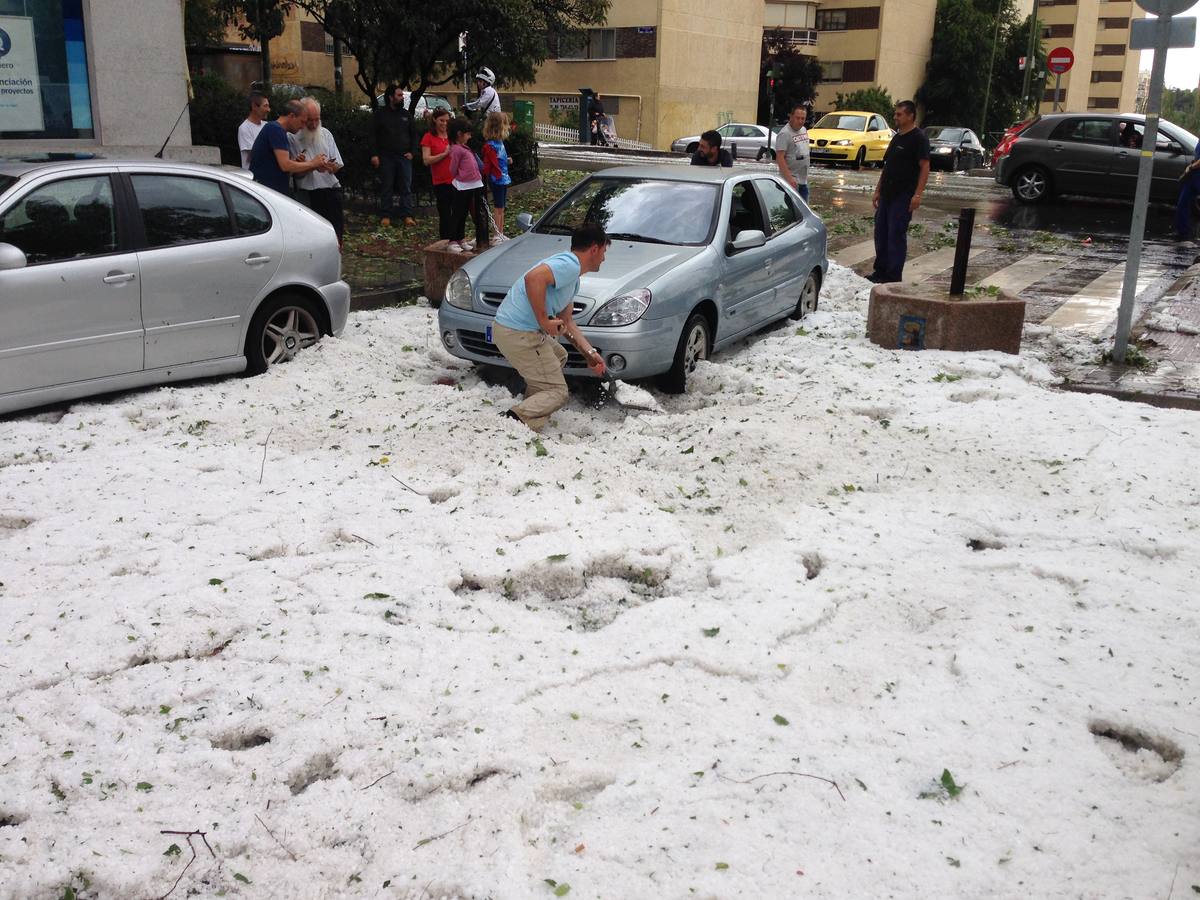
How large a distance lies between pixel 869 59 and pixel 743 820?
64.6 m

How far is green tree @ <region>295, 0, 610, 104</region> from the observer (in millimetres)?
16906

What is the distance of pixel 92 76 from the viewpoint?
12.8 metres

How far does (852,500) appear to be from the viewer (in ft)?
19.4

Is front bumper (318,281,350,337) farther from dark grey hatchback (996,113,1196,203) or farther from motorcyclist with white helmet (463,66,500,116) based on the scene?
dark grey hatchback (996,113,1196,203)

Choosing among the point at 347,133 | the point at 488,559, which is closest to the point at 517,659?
the point at 488,559

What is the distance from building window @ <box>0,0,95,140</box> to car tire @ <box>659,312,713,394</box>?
8.78 m

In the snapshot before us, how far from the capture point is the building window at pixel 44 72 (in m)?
12.3

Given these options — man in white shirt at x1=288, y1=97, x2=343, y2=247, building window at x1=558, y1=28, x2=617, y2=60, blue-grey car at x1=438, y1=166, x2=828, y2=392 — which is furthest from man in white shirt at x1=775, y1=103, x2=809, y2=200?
building window at x1=558, y1=28, x2=617, y2=60

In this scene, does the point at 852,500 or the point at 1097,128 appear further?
the point at 1097,128

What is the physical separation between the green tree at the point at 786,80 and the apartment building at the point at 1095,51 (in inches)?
1283

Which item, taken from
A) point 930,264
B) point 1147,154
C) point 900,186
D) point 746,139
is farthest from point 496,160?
point 746,139

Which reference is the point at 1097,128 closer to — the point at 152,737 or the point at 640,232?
the point at 640,232

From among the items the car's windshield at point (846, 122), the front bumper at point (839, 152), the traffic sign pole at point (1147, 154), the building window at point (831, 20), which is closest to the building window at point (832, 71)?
the building window at point (831, 20)

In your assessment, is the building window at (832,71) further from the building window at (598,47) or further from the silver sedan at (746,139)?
the silver sedan at (746,139)
